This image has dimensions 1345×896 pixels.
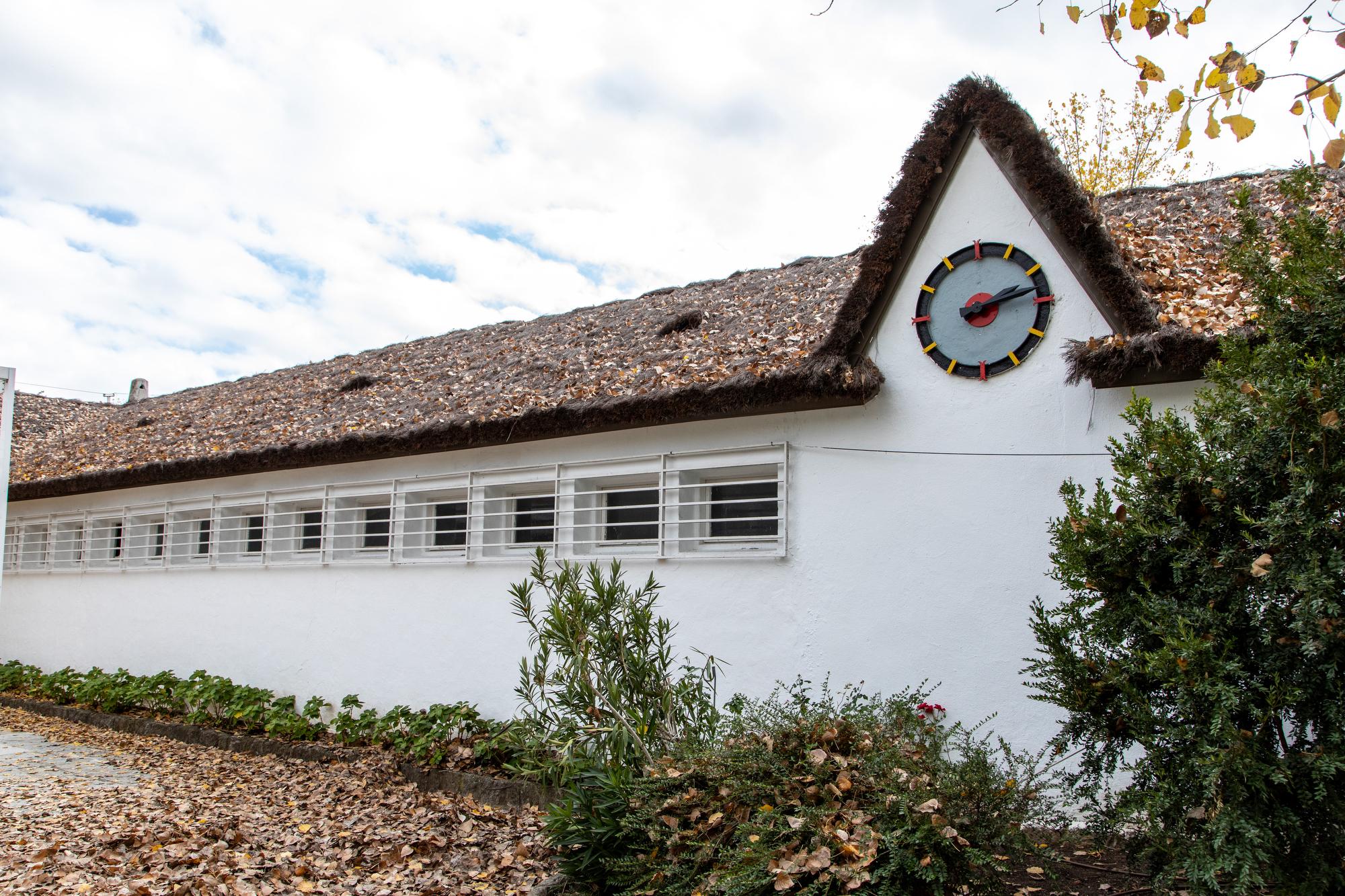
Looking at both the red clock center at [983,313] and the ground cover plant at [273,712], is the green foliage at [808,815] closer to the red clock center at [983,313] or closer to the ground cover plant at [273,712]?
the ground cover plant at [273,712]

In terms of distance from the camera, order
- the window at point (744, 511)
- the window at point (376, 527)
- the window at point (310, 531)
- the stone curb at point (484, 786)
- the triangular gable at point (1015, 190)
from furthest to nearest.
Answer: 1. the window at point (310, 531)
2. the window at point (376, 527)
3. the window at point (744, 511)
4. the stone curb at point (484, 786)
5. the triangular gable at point (1015, 190)

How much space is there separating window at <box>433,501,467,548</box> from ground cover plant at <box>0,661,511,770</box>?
164 cm

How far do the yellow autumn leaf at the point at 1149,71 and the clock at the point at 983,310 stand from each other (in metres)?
1.92

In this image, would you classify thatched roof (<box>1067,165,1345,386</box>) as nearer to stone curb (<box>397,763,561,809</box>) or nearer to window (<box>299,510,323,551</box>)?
stone curb (<box>397,763,561,809</box>)

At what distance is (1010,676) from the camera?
5.66 metres

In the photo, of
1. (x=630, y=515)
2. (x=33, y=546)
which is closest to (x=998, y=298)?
(x=630, y=515)

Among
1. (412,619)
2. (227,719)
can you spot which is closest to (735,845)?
(412,619)

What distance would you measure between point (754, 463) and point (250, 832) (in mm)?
4116

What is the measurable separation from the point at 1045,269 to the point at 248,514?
8.52 metres

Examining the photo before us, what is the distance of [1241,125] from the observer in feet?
12.2

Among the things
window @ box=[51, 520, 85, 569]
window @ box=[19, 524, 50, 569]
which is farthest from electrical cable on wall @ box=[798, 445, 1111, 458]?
window @ box=[19, 524, 50, 569]

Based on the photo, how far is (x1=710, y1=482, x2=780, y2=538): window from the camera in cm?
697

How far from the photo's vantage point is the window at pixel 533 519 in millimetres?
8227

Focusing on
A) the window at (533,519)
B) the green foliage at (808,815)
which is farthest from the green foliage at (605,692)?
the window at (533,519)
